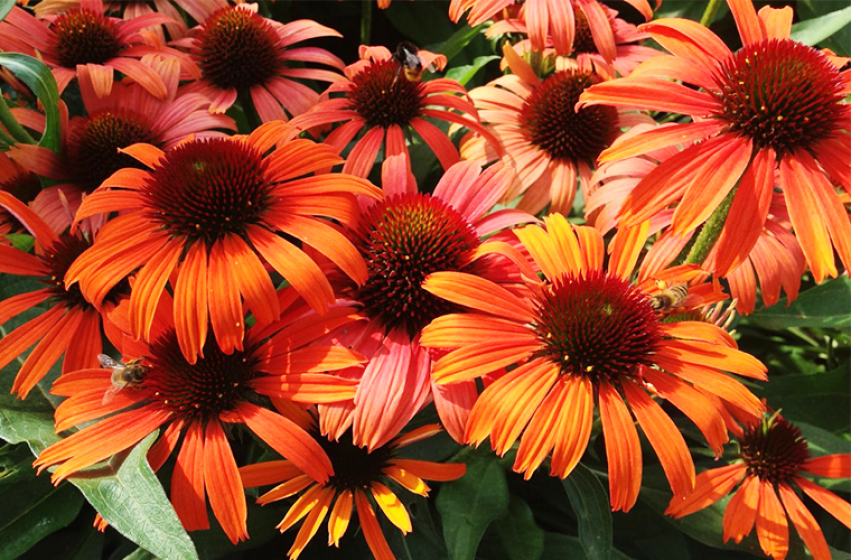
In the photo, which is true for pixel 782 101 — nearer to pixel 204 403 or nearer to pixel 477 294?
pixel 477 294

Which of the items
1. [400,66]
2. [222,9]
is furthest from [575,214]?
[222,9]

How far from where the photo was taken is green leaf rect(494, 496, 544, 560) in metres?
1.04

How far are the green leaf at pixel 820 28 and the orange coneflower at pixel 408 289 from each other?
0.90m

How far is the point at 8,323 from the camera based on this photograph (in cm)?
121

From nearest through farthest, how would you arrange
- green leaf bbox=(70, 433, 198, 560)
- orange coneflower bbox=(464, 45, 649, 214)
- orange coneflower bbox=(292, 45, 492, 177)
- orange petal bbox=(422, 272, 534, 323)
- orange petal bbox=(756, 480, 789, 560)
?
green leaf bbox=(70, 433, 198, 560) → orange petal bbox=(422, 272, 534, 323) → orange petal bbox=(756, 480, 789, 560) → orange coneflower bbox=(292, 45, 492, 177) → orange coneflower bbox=(464, 45, 649, 214)

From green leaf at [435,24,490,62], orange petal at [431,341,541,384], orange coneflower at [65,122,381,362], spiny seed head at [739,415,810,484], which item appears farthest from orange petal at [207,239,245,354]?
green leaf at [435,24,490,62]

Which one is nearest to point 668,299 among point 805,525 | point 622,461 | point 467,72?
point 622,461

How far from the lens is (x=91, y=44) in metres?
1.37

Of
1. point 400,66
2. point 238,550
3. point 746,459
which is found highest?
point 400,66

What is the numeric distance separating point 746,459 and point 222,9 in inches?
50.1

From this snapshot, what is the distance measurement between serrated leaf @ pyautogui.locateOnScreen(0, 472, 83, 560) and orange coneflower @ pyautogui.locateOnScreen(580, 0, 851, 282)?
0.89 metres

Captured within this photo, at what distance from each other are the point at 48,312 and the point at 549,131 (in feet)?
3.01

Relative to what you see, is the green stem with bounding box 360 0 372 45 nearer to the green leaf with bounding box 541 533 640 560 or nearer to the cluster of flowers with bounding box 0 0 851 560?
the cluster of flowers with bounding box 0 0 851 560

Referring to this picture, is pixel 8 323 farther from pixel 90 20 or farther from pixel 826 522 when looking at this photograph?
pixel 826 522
